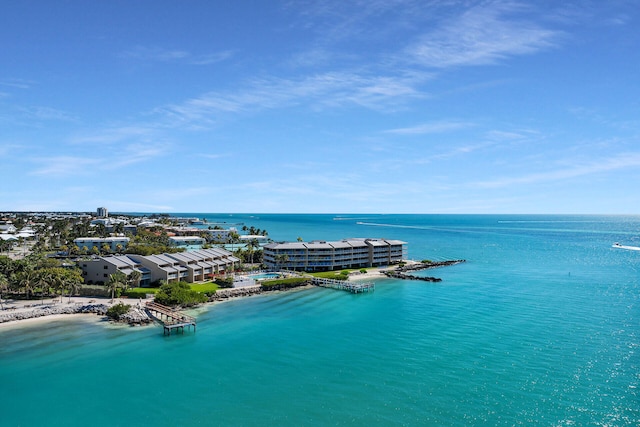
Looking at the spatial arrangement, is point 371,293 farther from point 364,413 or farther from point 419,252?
point 419,252

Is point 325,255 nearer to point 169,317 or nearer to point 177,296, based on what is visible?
point 177,296

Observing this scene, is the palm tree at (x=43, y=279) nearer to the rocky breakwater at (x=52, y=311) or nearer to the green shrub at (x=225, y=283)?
the rocky breakwater at (x=52, y=311)

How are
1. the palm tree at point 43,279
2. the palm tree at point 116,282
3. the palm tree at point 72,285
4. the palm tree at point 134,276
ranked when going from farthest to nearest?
the palm tree at point 134,276, the palm tree at point 116,282, the palm tree at point 72,285, the palm tree at point 43,279

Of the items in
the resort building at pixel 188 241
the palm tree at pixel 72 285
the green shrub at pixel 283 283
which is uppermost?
the resort building at pixel 188 241

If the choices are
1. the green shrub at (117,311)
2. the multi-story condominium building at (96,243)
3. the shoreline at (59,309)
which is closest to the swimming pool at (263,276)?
the shoreline at (59,309)

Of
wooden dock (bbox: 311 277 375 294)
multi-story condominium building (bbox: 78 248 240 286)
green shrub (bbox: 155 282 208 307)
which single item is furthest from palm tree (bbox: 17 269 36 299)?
wooden dock (bbox: 311 277 375 294)
